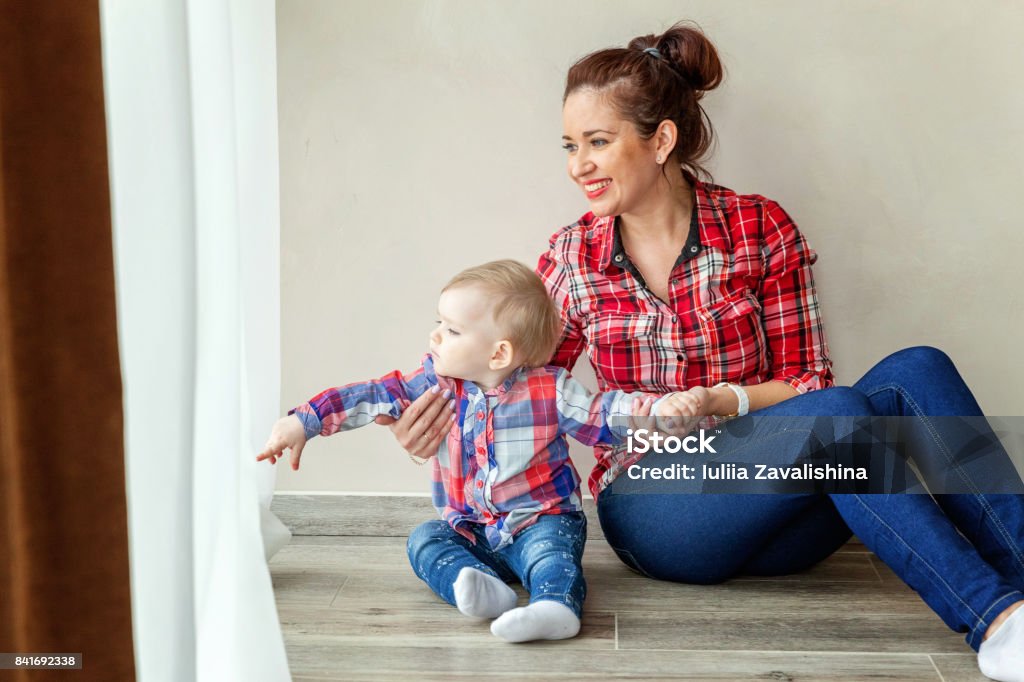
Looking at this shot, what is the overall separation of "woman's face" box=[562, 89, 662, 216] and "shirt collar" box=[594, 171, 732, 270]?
6 centimetres

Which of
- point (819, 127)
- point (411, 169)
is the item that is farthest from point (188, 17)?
point (819, 127)

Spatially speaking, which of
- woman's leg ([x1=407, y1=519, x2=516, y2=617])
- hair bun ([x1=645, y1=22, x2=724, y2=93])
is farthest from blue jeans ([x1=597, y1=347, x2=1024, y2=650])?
hair bun ([x1=645, y1=22, x2=724, y2=93])

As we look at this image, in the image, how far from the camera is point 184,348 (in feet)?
3.35

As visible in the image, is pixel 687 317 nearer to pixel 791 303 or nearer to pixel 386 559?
pixel 791 303

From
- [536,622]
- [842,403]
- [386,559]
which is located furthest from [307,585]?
[842,403]

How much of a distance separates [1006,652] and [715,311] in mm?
684

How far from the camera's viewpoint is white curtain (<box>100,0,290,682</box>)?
0.96 meters

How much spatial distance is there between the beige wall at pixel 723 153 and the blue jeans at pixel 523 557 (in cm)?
36

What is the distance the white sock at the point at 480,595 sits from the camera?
1515 millimetres

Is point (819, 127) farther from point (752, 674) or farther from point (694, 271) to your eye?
point (752, 674)

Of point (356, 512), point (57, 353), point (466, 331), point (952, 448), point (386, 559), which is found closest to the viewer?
point (57, 353)

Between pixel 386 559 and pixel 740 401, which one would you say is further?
pixel 386 559

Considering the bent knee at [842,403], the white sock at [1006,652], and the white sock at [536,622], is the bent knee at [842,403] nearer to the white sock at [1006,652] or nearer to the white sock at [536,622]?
the white sock at [1006,652]

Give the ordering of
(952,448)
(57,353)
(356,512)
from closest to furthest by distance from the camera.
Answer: (57,353) < (952,448) < (356,512)
